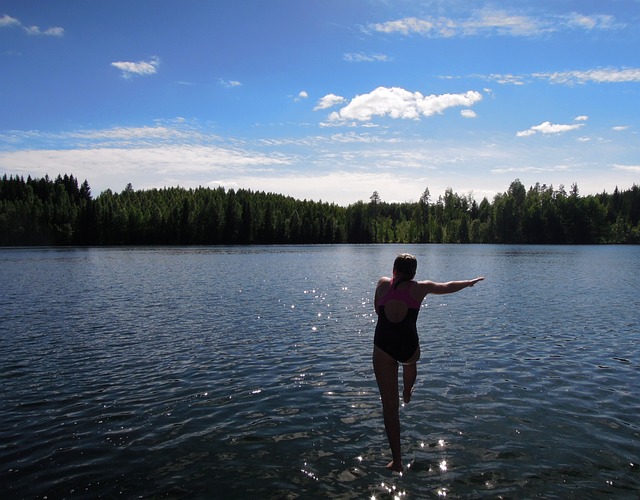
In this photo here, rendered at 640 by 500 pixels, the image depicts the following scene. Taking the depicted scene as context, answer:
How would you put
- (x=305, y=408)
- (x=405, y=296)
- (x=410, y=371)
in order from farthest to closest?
(x=305, y=408), (x=410, y=371), (x=405, y=296)

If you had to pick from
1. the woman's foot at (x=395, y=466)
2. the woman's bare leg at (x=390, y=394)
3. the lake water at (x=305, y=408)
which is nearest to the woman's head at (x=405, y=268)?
the woman's bare leg at (x=390, y=394)

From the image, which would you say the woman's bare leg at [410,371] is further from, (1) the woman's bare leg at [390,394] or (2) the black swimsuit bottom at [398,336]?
(1) the woman's bare leg at [390,394]

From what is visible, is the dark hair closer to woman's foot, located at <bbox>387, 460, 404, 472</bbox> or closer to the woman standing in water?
the woman standing in water

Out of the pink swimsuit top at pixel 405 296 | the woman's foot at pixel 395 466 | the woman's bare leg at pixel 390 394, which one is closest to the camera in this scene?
the pink swimsuit top at pixel 405 296

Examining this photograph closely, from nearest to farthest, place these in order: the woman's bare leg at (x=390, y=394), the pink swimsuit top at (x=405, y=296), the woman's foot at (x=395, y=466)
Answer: the pink swimsuit top at (x=405, y=296)
the woman's bare leg at (x=390, y=394)
the woman's foot at (x=395, y=466)

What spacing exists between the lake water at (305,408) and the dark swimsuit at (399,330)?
2.49 m

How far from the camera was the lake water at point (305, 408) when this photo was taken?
9398 millimetres

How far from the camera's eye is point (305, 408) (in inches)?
527

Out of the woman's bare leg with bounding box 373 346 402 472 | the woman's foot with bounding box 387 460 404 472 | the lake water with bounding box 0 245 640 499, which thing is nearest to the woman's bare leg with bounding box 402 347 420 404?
the woman's bare leg with bounding box 373 346 402 472

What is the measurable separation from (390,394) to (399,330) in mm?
1272

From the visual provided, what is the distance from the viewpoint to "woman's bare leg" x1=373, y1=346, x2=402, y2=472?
30.8 feet

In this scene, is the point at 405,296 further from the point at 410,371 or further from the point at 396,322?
the point at 410,371

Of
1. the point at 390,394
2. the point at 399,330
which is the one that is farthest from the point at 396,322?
the point at 390,394

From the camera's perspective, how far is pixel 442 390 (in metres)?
14.9
